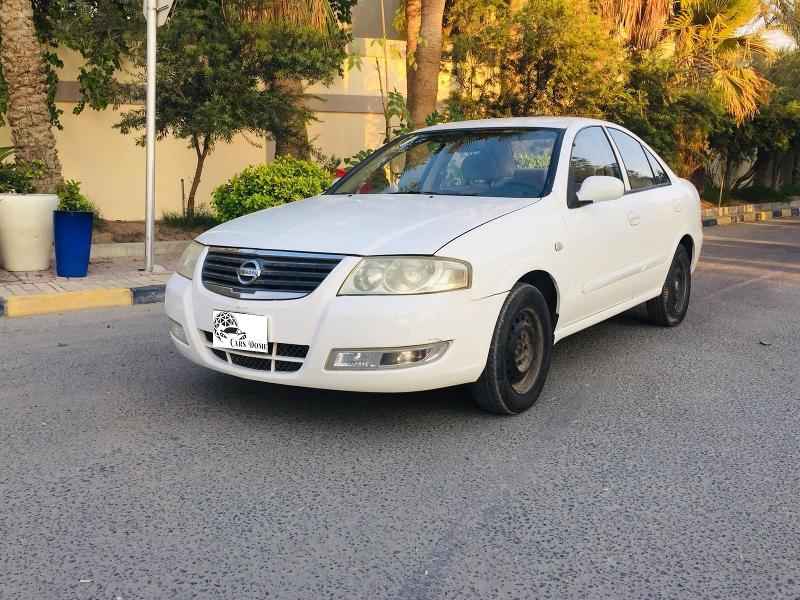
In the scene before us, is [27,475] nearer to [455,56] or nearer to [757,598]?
[757,598]

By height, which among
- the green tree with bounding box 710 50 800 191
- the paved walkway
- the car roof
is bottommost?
the paved walkway

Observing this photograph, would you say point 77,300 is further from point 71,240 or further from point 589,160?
point 589,160

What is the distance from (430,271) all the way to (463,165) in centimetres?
153

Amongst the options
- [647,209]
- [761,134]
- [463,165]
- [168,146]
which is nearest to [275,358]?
[463,165]

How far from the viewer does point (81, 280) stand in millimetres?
8555

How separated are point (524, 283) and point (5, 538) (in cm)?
271

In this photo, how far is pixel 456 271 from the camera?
4.11 m

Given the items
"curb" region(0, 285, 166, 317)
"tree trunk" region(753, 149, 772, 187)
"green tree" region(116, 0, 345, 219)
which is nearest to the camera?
"curb" region(0, 285, 166, 317)

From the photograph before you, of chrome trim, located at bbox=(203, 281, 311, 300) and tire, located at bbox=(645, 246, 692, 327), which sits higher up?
chrome trim, located at bbox=(203, 281, 311, 300)

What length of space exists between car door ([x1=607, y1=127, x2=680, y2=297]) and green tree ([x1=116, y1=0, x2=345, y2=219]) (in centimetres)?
616

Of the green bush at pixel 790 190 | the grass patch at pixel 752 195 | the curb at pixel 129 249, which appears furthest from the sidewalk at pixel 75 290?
the green bush at pixel 790 190

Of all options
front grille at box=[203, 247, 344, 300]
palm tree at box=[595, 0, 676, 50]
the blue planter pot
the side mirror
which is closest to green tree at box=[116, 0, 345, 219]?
the blue planter pot

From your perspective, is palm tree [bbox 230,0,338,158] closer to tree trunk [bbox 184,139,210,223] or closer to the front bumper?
tree trunk [bbox 184,139,210,223]

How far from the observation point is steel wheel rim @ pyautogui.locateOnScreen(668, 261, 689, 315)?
6883 mm
